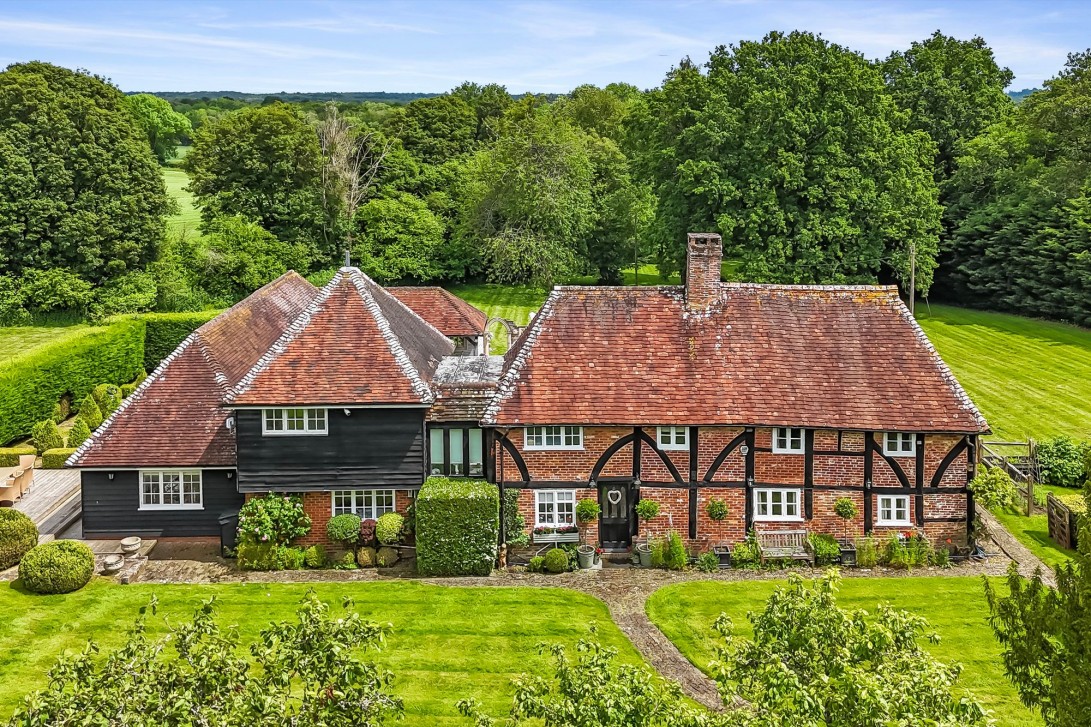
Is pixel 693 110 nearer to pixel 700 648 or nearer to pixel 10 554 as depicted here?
pixel 700 648

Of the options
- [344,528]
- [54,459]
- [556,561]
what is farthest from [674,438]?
[54,459]

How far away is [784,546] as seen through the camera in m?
24.4

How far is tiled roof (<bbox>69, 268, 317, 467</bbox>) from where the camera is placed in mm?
25172

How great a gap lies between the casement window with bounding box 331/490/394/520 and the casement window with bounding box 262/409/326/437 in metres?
2.09

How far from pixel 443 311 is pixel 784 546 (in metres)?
20.2

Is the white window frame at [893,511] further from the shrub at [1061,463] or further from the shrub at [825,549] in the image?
the shrub at [1061,463]

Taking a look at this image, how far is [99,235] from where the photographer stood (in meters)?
45.6

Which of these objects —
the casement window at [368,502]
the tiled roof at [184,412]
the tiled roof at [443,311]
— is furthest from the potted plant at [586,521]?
the tiled roof at [443,311]

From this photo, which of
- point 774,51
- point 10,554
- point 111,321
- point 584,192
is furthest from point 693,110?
point 10,554

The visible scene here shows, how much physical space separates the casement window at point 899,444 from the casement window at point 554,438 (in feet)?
27.5

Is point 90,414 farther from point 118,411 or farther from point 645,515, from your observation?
point 645,515

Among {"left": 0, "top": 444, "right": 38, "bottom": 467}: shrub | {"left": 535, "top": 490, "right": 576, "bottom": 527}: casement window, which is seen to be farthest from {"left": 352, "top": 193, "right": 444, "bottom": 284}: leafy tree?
{"left": 535, "top": 490, "right": 576, "bottom": 527}: casement window

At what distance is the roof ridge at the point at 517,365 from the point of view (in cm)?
2470

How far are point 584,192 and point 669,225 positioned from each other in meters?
14.1
